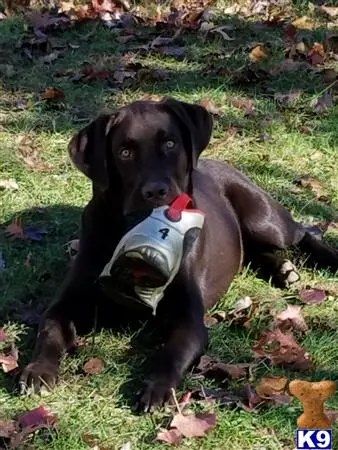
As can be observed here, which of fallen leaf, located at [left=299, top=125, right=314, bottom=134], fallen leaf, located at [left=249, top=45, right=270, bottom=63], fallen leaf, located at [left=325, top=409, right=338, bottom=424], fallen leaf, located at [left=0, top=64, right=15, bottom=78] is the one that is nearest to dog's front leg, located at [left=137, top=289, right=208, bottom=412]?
fallen leaf, located at [left=325, top=409, right=338, bottom=424]

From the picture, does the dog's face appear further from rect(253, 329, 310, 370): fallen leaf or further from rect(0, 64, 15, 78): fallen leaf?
rect(0, 64, 15, 78): fallen leaf

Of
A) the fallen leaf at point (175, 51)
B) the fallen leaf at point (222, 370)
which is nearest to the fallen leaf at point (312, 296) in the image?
the fallen leaf at point (222, 370)

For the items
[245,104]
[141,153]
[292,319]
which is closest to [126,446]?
[292,319]

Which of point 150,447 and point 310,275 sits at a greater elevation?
point 150,447

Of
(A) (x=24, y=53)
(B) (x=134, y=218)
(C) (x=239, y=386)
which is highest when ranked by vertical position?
(B) (x=134, y=218)

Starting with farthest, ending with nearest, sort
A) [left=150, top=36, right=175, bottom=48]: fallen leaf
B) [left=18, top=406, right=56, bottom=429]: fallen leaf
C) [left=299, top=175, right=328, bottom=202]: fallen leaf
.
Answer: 1. [left=150, top=36, right=175, bottom=48]: fallen leaf
2. [left=299, top=175, right=328, bottom=202]: fallen leaf
3. [left=18, top=406, right=56, bottom=429]: fallen leaf

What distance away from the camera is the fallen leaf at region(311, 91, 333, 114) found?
7586 millimetres

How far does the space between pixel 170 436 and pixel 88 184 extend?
288cm

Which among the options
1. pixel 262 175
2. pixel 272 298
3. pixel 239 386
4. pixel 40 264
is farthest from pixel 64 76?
pixel 239 386

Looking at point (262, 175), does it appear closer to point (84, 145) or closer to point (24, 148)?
point (24, 148)

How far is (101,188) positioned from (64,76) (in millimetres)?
3783

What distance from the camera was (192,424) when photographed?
12.8ft

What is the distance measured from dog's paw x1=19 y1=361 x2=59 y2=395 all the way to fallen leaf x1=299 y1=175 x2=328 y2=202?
2.65 m

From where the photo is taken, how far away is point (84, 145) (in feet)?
15.7
